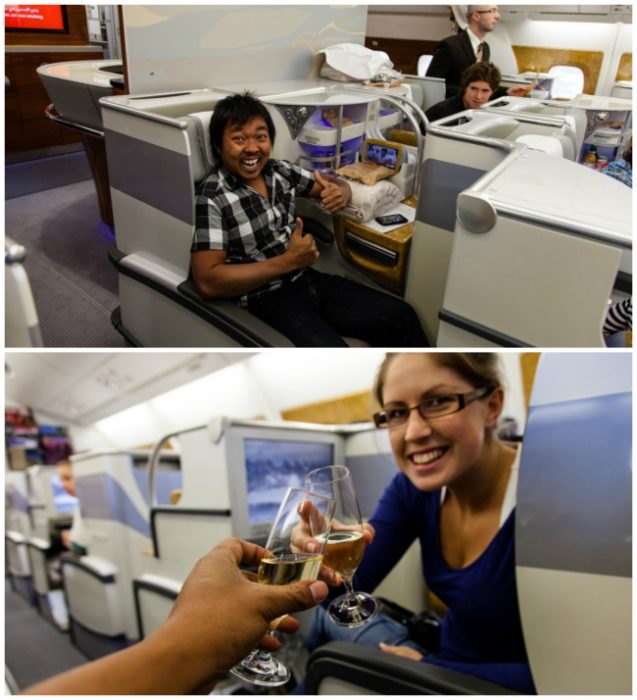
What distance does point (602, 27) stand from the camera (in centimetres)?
530

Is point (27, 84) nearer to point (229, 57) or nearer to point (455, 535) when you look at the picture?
point (229, 57)

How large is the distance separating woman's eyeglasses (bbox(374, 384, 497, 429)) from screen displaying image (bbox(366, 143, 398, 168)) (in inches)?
45.5

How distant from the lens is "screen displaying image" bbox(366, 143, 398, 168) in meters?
2.23

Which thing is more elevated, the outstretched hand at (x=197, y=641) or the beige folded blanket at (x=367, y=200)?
the beige folded blanket at (x=367, y=200)

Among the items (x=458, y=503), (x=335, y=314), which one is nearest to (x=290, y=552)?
(x=458, y=503)

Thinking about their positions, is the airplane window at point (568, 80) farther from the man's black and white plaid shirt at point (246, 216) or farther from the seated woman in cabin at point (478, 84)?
the man's black and white plaid shirt at point (246, 216)

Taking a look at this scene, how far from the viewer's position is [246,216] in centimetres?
183

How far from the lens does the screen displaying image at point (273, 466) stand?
1.93 m

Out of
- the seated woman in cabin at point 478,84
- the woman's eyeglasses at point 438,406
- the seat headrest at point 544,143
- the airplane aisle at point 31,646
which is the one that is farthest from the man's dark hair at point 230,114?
the airplane aisle at point 31,646

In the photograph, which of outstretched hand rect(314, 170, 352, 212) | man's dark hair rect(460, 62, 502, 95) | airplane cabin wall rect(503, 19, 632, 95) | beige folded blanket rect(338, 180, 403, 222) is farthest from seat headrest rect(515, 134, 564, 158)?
airplane cabin wall rect(503, 19, 632, 95)

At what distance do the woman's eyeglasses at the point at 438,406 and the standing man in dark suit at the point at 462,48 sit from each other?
7.77 feet

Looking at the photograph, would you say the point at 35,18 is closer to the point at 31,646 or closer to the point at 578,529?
the point at 31,646

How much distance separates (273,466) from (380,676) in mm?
819

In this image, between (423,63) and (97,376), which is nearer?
(97,376)
